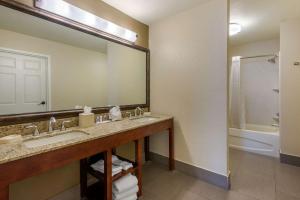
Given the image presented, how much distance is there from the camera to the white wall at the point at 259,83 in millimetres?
3410

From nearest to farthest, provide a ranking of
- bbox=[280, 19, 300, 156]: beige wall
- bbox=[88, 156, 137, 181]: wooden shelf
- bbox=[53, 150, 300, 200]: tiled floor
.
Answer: bbox=[88, 156, 137, 181]: wooden shelf, bbox=[53, 150, 300, 200]: tiled floor, bbox=[280, 19, 300, 156]: beige wall

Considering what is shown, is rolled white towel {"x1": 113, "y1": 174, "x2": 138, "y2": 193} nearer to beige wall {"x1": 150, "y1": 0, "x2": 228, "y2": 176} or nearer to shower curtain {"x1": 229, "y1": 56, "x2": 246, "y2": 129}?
beige wall {"x1": 150, "y1": 0, "x2": 228, "y2": 176}

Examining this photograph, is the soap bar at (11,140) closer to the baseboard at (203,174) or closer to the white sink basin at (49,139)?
the white sink basin at (49,139)

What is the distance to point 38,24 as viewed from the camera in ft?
4.83

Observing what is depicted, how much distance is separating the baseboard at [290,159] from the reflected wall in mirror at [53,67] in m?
2.54

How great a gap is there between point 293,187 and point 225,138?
96 centimetres

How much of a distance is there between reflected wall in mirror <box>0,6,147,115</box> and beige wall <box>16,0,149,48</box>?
0.24m

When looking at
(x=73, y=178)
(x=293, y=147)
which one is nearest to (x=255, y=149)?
(x=293, y=147)

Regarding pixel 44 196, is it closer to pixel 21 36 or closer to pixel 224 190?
pixel 21 36

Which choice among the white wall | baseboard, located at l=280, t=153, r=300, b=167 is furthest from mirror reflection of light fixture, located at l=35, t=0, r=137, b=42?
baseboard, located at l=280, t=153, r=300, b=167

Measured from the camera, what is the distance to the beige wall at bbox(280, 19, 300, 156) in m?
2.42

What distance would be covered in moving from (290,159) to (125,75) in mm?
2805

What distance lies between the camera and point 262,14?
2.29m

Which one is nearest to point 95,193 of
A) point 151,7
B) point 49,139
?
point 49,139
